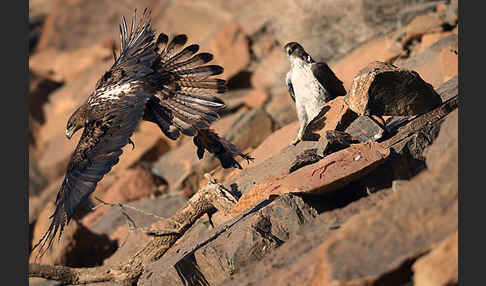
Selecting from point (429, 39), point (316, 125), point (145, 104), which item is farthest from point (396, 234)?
point (429, 39)

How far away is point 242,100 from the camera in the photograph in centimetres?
1266

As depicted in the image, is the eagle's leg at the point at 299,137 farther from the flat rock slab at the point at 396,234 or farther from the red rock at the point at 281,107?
the red rock at the point at 281,107

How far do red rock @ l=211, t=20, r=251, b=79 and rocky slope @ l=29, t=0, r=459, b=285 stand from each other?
27 millimetres

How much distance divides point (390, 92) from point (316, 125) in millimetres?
1103

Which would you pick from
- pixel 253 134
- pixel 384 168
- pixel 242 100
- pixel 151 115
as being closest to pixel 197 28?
pixel 242 100

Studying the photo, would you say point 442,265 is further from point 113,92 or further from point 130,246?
point 130,246

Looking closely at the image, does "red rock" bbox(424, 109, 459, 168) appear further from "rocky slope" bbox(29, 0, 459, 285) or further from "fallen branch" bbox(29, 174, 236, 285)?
"fallen branch" bbox(29, 174, 236, 285)

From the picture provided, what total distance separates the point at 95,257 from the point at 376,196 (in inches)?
178

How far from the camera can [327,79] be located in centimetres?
703

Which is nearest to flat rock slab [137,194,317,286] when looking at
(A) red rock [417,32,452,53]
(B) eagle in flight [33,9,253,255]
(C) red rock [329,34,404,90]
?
(B) eagle in flight [33,9,253,255]

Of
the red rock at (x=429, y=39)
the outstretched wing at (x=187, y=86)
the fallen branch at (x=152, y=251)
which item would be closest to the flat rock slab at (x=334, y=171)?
the fallen branch at (x=152, y=251)

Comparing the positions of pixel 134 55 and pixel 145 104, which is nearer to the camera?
pixel 145 104

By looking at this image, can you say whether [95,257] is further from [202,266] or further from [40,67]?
[40,67]

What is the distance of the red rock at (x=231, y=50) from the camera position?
1410cm
